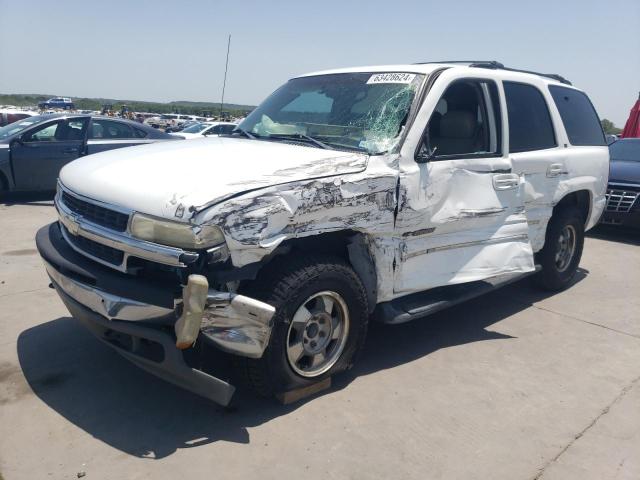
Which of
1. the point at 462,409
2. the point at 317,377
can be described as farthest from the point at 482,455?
the point at 317,377

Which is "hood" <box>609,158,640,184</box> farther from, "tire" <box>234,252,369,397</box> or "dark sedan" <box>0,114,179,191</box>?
"dark sedan" <box>0,114,179,191</box>

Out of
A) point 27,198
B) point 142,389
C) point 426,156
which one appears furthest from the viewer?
point 27,198

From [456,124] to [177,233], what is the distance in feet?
7.22

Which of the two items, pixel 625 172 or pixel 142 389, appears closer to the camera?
pixel 142 389

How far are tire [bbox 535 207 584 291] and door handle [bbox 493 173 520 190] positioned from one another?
1.10 m

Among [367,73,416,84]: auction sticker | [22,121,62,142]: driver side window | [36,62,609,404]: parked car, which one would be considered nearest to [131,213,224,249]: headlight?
[36,62,609,404]: parked car

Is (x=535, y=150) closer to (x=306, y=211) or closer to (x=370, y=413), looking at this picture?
(x=306, y=211)

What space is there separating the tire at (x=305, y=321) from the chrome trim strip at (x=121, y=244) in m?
0.50

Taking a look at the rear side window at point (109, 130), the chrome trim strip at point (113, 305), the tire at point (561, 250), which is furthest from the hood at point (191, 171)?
the rear side window at point (109, 130)

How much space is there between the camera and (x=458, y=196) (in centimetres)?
398

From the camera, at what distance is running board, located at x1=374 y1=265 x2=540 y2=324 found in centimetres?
373

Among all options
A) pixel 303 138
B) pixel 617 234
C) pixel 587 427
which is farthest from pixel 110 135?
pixel 587 427

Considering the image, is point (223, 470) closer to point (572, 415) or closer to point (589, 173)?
point (572, 415)

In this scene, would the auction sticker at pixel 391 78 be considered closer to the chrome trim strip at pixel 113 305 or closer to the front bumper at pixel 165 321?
the front bumper at pixel 165 321
